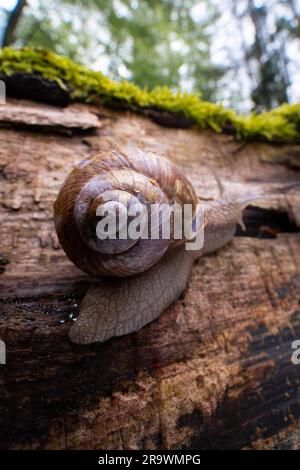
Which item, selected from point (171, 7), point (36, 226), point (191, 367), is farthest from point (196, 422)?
point (171, 7)

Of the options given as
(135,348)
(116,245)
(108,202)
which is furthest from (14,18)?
(135,348)

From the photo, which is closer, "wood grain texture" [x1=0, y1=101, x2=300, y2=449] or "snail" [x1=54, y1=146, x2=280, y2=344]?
"wood grain texture" [x1=0, y1=101, x2=300, y2=449]

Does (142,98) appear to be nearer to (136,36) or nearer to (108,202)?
(108,202)

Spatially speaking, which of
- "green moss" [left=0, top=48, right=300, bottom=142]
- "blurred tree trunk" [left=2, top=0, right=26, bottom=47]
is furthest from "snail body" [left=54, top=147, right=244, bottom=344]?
"blurred tree trunk" [left=2, top=0, right=26, bottom=47]

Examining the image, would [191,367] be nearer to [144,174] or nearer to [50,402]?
[50,402]

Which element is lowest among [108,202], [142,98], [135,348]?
[135,348]

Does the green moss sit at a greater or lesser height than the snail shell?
greater

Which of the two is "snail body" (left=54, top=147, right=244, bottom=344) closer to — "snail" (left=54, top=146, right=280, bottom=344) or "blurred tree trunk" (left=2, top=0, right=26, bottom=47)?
"snail" (left=54, top=146, right=280, bottom=344)

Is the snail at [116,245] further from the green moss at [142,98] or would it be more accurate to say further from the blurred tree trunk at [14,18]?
the blurred tree trunk at [14,18]
